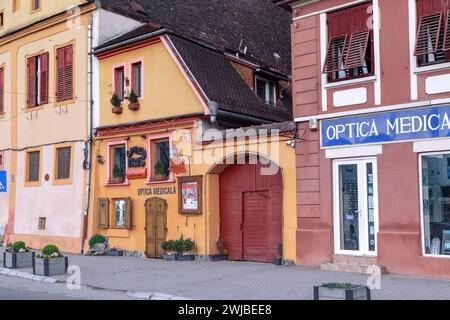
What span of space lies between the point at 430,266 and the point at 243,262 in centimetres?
537

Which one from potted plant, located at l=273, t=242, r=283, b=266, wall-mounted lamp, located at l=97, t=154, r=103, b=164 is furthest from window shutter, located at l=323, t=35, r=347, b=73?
wall-mounted lamp, located at l=97, t=154, r=103, b=164

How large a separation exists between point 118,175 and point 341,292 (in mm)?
11578

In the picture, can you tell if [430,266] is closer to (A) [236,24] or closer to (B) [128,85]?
(B) [128,85]

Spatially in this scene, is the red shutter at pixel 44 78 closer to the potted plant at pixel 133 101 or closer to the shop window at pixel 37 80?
the shop window at pixel 37 80

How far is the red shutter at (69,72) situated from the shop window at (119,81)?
218 centimetres

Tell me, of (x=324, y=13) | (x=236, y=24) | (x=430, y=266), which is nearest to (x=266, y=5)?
(x=236, y=24)

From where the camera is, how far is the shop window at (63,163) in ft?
67.4

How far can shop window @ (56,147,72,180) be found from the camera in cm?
2055

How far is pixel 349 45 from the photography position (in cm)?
1377

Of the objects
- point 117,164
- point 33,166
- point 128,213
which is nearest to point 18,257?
point 128,213

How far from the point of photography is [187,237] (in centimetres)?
1683

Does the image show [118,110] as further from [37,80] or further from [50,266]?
[50,266]

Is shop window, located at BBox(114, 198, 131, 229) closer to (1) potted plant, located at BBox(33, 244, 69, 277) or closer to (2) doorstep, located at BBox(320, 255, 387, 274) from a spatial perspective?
(1) potted plant, located at BBox(33, 244, 69, 277)

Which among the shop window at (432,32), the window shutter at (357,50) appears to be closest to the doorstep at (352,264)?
the window shutter at (357,50)
